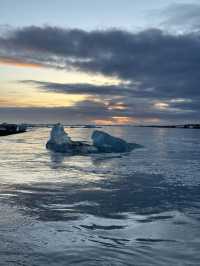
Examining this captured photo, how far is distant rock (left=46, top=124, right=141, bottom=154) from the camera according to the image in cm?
3142

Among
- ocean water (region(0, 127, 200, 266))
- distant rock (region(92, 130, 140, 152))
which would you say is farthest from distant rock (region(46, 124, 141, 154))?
ocean water (region(0, 127, 200, 266))

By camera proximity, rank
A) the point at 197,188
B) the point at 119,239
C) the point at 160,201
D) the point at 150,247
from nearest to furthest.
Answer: the point at 150,247 → the point at 119,239 → the point at 160,201 → the point at 197,188

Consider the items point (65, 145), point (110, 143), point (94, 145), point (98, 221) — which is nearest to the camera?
point (98, 221)

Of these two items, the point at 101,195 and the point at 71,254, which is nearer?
the point at 71,254

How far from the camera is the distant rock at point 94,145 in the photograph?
3142 centimetres

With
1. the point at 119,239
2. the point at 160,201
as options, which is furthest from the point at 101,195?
the point at 119,239

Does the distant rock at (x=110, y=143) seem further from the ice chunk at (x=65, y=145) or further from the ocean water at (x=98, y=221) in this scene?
the ocean water at (x=98, y=221)

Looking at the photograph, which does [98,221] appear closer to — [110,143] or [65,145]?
[65,145]

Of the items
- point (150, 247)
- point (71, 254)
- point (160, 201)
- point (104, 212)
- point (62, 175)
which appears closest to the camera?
point (71, 254)

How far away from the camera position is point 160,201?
1116cm

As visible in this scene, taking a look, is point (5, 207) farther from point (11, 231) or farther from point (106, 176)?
point (106, 176)

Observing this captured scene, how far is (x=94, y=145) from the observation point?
32.7 meters

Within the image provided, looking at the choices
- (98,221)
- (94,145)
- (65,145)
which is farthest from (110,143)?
(98,221)

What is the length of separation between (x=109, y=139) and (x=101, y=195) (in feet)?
68.4
